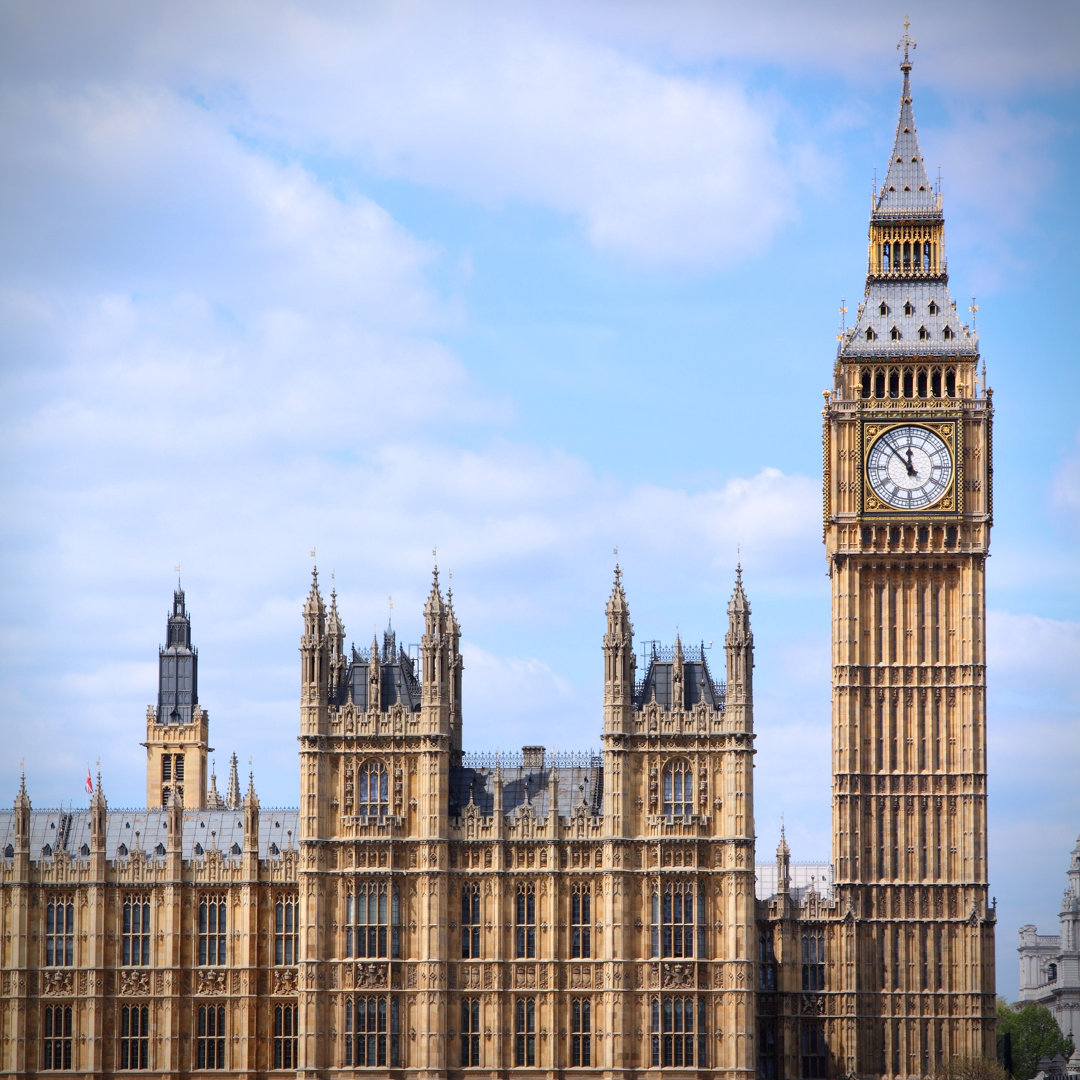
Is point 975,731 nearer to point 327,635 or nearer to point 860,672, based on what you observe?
point 860,672

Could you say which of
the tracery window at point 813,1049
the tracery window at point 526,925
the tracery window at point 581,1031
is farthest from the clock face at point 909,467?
the tracery window at point 581,1031

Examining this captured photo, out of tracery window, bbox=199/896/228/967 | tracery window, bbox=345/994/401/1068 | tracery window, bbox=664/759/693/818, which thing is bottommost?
tracery window, bbox=345/994/401/1068

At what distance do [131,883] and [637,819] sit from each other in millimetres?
24754

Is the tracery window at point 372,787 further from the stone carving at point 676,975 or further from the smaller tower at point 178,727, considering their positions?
the smaller tower at point 178,727

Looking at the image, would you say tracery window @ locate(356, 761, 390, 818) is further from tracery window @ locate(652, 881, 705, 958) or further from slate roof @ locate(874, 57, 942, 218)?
slate roof @ locate(874, 57, 942, 218)

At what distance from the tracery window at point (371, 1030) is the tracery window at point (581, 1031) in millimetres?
7963

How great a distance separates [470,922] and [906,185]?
1797 inches

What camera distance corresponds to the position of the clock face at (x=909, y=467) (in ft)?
394

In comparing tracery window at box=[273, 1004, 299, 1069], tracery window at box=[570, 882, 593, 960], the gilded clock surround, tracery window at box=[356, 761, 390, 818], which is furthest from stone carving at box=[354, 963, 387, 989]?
the gilded clock surround

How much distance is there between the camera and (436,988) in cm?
10756

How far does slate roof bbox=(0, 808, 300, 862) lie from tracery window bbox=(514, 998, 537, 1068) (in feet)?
47.2

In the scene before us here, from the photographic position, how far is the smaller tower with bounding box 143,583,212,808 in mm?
146125

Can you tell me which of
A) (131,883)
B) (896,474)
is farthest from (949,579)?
(131,883)

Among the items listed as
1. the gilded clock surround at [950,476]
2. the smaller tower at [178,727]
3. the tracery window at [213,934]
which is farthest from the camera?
the smaller tower at [178,727]
